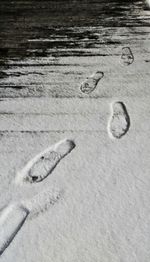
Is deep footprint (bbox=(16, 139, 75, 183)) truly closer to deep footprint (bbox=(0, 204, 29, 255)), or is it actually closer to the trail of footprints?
the trail of footprints

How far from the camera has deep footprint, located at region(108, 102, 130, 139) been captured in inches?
71.7

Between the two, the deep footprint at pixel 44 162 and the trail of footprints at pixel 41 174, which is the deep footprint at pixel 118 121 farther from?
the deep footprint at pixel 44 162

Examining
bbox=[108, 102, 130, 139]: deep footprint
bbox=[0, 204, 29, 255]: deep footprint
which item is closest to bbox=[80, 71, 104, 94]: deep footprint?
bbox=[108, 102, 130, 139]: deep footprint

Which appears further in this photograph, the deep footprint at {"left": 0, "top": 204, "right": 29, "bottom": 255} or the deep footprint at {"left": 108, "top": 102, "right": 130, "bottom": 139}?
the deep footprint at {"left": 108, "top": 102, "right": 130, "bottom": 139}

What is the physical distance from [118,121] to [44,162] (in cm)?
39

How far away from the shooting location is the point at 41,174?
164 cm

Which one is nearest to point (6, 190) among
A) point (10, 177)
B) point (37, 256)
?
point (10, 177)

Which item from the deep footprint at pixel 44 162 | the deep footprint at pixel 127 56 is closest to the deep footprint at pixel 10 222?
the deep footprint at pixel 44 162

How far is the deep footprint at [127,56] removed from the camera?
2285 millimetres

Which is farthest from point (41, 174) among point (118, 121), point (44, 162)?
point (118, 121)

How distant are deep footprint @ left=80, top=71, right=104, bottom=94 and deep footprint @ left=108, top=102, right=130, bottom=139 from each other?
0.56 ft

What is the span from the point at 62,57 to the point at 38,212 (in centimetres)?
111

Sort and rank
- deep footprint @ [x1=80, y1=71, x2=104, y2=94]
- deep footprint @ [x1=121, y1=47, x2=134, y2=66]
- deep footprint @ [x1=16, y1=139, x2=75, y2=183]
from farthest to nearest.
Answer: deep footprint @ [x1=121, y1=47, x2=134, y2=66]
deep footprint @ [x1=80, y1=71, x2=104, y2=94]
deep footprint @ [x1=16, y1=139, x2=75, y2=183]

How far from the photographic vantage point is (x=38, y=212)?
4.93 ft
